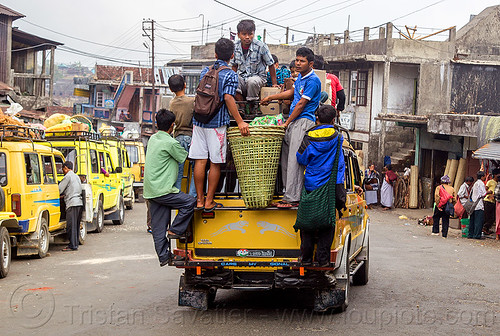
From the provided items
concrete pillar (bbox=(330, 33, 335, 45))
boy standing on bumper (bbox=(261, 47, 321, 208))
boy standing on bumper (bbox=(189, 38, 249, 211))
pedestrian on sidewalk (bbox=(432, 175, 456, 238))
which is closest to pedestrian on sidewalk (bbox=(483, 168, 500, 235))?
pedestrian on sidewalk (bbox=(432, 175, 456, 238))

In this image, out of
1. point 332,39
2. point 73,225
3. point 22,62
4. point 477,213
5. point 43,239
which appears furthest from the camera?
point 332,39

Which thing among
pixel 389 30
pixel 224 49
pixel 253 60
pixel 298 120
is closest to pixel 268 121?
pixel 298 120

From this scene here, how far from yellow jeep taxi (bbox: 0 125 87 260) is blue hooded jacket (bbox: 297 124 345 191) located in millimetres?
5671

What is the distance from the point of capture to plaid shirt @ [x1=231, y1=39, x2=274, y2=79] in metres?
9.25

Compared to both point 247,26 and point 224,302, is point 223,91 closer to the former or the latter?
point 247,26

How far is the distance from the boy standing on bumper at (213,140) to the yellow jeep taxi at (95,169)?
27.0 feet

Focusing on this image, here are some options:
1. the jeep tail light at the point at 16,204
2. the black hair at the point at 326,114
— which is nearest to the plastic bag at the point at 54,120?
the jeep tail light at the point at 16,204

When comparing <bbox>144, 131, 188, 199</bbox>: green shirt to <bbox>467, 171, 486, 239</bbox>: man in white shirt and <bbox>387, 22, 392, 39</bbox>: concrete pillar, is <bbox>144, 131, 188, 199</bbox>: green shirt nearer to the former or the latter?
<bbox>467, 171, 486, 239</bbox>: man in white shirt

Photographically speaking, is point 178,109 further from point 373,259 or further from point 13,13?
A: point 13,13

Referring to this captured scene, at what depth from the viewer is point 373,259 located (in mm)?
13789

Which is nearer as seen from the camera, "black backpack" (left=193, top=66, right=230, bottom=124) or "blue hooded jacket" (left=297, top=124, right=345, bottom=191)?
"blue hooded jacket" (left=297, top=124, right=345, bottom=191)

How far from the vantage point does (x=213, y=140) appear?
784 centimetres

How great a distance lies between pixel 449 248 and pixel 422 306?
26.4 ft

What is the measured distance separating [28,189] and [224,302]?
5.02 metres
